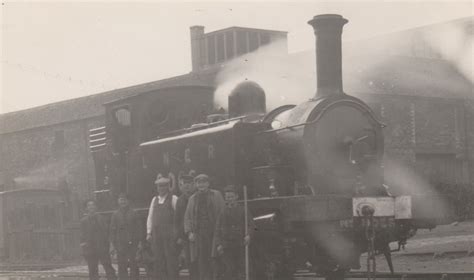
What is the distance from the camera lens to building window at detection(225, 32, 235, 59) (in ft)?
121

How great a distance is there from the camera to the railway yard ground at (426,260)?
12.3m

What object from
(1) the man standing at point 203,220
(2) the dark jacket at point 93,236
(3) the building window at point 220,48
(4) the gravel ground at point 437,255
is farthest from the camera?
(3) the building window at point 220,48

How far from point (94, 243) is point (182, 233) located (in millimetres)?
2381

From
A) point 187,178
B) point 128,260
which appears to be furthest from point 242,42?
point 187,178

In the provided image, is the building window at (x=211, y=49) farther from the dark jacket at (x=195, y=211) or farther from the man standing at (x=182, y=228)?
the dark jacket at (x=195, y=211)

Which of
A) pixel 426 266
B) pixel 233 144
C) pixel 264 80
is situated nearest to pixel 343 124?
pixel 233 144

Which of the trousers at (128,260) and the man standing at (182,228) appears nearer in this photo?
the man standing at (182,228)

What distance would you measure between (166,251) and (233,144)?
76.3 inches

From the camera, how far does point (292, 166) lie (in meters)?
10.4

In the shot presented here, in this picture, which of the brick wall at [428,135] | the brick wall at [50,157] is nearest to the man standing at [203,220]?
the brick wall at [428,135]

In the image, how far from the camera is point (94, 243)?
1273cm

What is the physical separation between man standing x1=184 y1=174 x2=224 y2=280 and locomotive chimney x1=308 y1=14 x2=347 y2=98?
2009mm

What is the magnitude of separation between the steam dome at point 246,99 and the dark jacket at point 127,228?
2.29 m

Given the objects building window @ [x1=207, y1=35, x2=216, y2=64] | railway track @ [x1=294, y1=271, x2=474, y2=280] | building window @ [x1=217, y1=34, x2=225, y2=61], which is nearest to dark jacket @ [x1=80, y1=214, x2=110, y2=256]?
railway track @ [x1=294, y1=271, x2=474, y2=280]
